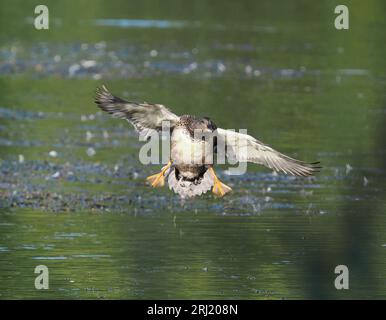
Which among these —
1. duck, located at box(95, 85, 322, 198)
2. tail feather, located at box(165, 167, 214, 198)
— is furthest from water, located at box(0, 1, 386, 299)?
duck, located at box(95, 85, 322, 198)

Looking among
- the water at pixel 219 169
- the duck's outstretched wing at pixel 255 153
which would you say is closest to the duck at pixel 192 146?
the duck's outstretched wing at pixel 255 153

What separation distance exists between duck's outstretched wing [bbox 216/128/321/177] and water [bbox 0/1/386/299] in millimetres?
1175

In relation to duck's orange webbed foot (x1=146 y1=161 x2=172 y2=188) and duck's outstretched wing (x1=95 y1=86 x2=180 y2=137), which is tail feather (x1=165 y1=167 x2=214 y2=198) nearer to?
duck's orange webbed foot (x1=146 y1=161 x2=172 y2=188)

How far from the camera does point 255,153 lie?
12.6 m

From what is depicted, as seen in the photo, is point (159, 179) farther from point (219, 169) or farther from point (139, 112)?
point (219, 169)

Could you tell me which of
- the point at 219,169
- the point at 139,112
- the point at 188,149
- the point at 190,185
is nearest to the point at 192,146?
the point at 188,149

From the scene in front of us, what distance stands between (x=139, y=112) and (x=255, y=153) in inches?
49.2

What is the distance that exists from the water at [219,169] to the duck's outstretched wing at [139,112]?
1.55 m

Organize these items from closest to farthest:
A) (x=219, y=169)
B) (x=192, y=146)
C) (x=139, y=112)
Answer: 1. (x=192, y=146)
2. (x=139, y=112)
3. (x=219, y=169)

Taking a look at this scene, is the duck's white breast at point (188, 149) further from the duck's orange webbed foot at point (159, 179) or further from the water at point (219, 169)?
the water at point (219, 169)

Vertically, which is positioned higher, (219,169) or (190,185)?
(219,169)

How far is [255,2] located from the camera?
41281 mm

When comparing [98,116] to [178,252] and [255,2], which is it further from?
[255,2]
